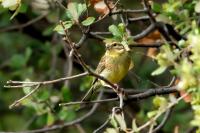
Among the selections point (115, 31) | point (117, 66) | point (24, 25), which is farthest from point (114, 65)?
point (24, 25)

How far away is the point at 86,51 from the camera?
505 cm

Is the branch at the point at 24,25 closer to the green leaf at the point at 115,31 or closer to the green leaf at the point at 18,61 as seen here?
the green leaf at the point at 18,61

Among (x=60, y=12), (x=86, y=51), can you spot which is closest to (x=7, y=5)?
(x=60, y=12)

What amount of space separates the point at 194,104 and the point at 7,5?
934 millimetres

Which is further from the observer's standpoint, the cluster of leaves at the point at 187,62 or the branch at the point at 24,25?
the branch at the point at 24,25

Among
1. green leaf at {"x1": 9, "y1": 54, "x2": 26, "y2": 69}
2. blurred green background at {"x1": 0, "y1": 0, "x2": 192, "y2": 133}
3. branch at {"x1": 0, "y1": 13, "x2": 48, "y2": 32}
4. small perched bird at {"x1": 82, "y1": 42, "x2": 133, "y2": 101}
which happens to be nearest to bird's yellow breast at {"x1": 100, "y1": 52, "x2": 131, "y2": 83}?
small perched bird at {"x1": 82, "y1": 42, "x2": 133, "y2": 101}

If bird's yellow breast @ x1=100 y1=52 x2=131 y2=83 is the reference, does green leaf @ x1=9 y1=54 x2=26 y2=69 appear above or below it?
below

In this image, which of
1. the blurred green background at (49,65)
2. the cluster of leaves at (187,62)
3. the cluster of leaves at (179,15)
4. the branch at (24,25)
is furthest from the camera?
the branch at (24,25)

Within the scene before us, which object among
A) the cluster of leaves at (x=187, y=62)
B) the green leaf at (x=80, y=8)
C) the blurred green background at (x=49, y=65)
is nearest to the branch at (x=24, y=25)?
the blurred green background at (x=49, y=65)

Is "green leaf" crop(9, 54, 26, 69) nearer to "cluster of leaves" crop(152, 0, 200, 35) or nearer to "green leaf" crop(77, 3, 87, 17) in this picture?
"green leaf" crop(77, 3, 87, 17)

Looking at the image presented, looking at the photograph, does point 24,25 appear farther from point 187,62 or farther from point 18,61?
point 187,62

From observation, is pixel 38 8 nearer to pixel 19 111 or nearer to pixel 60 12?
pixel 60 12

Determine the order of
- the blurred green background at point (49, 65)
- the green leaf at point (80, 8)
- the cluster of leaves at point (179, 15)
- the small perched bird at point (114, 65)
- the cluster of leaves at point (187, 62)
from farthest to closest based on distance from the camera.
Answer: the blurred green background at point (49, 65) → the small perched bird at point (114, 65) → the green leaf at point (80, 8) → the cluster of leaves at point (179, 15) → the cluster of leaves at point (187, 62)

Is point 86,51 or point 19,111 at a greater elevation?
point 86,51
